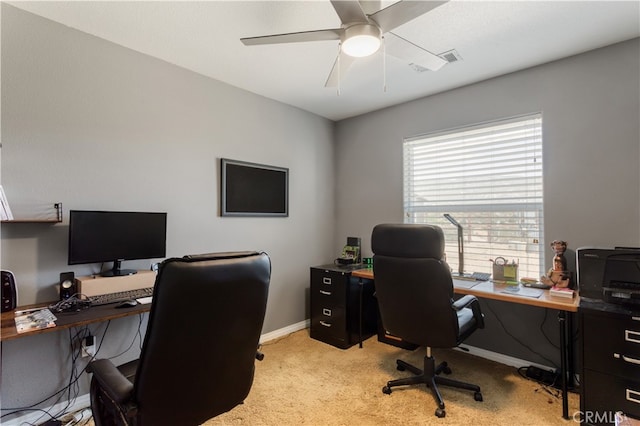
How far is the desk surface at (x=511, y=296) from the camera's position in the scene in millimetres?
1979

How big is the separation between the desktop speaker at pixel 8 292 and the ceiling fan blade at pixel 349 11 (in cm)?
235

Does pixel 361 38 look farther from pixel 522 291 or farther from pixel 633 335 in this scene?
pixel 633 335

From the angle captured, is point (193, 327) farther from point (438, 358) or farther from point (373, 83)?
point (373, 83)

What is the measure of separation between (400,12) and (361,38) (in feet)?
0.70

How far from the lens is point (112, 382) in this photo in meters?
1.17

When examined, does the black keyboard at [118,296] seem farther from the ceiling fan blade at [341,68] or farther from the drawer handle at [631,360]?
the drawer handle at [631,360]

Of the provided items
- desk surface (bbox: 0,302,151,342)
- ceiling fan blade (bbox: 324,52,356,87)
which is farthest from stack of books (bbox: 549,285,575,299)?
desk surface (bbox: 0,302,151,342)

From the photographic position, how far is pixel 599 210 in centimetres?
237

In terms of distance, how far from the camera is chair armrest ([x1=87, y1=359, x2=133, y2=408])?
1.10 m

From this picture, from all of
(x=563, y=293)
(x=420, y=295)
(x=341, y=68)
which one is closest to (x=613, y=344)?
(x=563, y=293)

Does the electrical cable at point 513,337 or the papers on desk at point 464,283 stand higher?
the papers on desk at point 464,283

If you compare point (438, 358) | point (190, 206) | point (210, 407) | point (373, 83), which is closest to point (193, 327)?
point (210, 407)

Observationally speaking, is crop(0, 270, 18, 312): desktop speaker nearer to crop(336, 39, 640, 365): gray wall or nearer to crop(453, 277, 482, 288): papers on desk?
crop(453, 277, 482, 288): papers on desk

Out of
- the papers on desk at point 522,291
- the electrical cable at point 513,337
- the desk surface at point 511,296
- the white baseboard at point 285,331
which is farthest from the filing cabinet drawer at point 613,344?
the white baseboard at point 285,331
